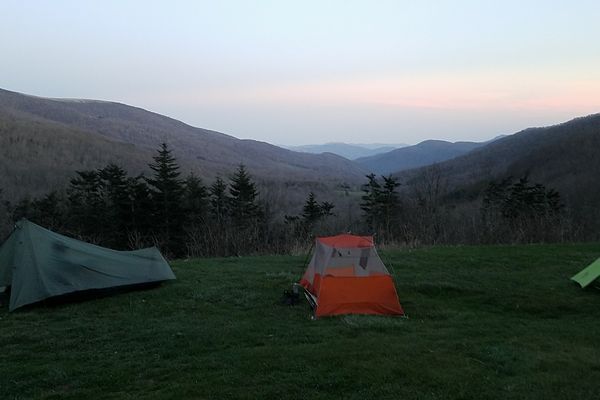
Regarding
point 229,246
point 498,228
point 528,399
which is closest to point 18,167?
point 229,246

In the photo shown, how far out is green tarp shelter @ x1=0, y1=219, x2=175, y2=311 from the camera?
31.9 ft

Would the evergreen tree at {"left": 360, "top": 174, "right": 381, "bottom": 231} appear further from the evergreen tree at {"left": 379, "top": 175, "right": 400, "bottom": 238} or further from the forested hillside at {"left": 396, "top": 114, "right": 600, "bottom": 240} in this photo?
the forested hillside at {"left": 396, "top": 114, "right": 600, "bottom": 240}

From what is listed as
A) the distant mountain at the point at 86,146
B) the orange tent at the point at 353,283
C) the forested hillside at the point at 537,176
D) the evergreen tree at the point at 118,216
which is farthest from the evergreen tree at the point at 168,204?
the distant mountain at the point at 86,146

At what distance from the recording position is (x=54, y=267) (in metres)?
10.1

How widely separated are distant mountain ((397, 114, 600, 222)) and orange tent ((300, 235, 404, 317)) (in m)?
31.1

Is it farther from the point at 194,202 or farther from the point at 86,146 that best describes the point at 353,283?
the point at 86,146

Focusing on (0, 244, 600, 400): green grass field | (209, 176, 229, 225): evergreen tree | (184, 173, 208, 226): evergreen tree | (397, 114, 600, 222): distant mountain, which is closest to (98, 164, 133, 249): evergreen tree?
(184, 173, 208, 226): evergreen tree

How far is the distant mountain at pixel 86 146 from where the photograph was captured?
77938mm

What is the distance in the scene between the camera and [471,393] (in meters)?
5.28

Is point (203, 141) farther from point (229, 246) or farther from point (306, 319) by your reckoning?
point (306, 319)

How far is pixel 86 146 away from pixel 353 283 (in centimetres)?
9873

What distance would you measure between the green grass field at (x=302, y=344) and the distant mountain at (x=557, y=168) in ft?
97.2

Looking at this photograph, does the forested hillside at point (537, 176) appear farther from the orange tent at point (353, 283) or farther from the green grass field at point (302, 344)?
the orange tent at point (353, 283)

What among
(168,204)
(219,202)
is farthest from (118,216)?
(219,202)
